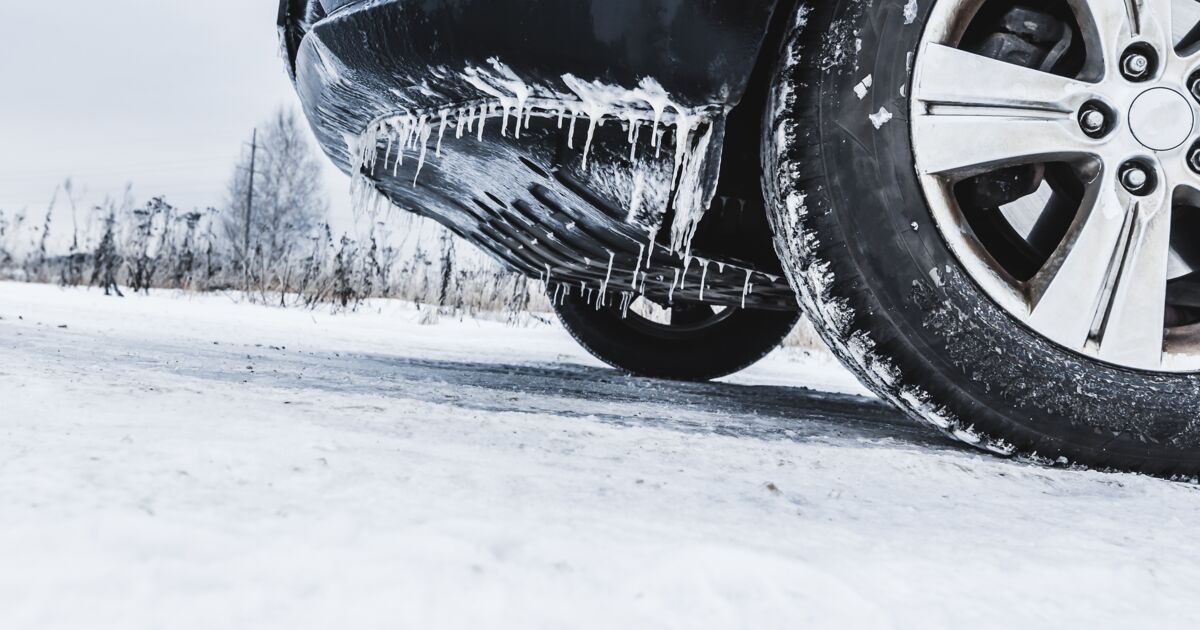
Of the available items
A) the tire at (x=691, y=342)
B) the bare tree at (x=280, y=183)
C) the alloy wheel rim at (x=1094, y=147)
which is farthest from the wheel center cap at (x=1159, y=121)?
the bare tree at (x=280, y=183)

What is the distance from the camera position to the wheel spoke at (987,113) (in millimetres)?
1439

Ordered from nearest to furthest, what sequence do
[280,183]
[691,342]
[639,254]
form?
1. [639,254]
2. [691,342]
3. [280,183]

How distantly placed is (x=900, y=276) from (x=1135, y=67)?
55 cm

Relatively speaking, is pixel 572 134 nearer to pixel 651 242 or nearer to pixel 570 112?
pixel 570 112

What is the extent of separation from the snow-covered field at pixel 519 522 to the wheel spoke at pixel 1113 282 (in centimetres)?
24

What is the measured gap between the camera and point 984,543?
2.99 feet

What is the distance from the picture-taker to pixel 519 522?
800mm

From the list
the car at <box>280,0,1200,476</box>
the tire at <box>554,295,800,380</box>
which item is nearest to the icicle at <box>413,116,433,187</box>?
the car at <box>280,0,1200,476</box>

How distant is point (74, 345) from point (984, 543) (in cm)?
229

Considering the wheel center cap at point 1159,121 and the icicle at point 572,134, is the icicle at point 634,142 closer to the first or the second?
the icicle at point 572,134

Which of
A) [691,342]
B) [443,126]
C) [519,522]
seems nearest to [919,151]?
[443,126]

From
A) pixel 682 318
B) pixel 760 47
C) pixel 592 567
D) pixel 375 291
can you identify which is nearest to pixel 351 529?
pixel 592 567

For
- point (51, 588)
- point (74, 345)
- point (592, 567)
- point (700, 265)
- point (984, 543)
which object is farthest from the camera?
point (74, 345)

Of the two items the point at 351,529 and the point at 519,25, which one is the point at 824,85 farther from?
the point at 351,529
